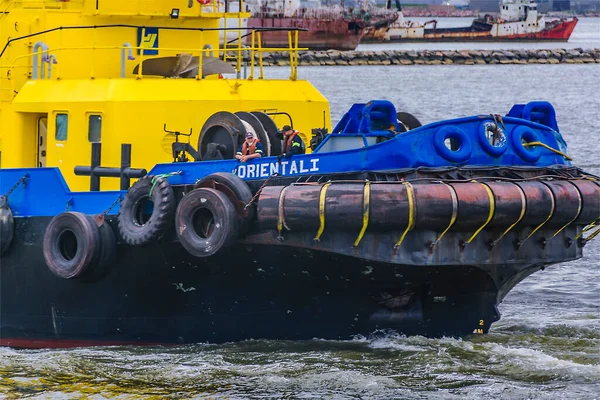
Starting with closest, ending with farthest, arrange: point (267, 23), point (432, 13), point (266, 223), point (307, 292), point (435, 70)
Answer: point (266, 223)
point (307, 292)
point (435, 70)
point (267, 23)
point (432, 13)

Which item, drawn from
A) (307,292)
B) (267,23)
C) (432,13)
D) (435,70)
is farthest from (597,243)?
(432,13)

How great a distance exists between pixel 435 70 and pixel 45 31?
64.6 metres

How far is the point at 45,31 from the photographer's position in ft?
48.2

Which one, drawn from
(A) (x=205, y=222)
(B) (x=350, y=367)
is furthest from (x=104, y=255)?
(B) (x=350, y=367)

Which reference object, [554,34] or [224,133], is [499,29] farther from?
[224,133]

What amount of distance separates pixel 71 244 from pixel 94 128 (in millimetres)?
1512

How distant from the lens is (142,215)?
12.8 meters

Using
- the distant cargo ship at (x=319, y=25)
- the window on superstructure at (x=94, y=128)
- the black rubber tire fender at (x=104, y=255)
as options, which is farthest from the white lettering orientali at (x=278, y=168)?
the distant cargo ship at (x=319, y=25)

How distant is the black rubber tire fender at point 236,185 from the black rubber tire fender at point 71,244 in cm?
150

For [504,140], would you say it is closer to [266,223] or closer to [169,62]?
[266,223]

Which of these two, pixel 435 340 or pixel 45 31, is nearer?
pixel 435 340

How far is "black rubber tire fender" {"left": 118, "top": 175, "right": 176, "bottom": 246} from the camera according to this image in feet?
40.4

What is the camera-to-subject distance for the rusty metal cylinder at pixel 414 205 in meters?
11.3

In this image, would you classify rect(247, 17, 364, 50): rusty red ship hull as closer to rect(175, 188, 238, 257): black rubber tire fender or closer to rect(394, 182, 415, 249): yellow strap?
rect(175, 188, 238, 257): black rubber tire fender
